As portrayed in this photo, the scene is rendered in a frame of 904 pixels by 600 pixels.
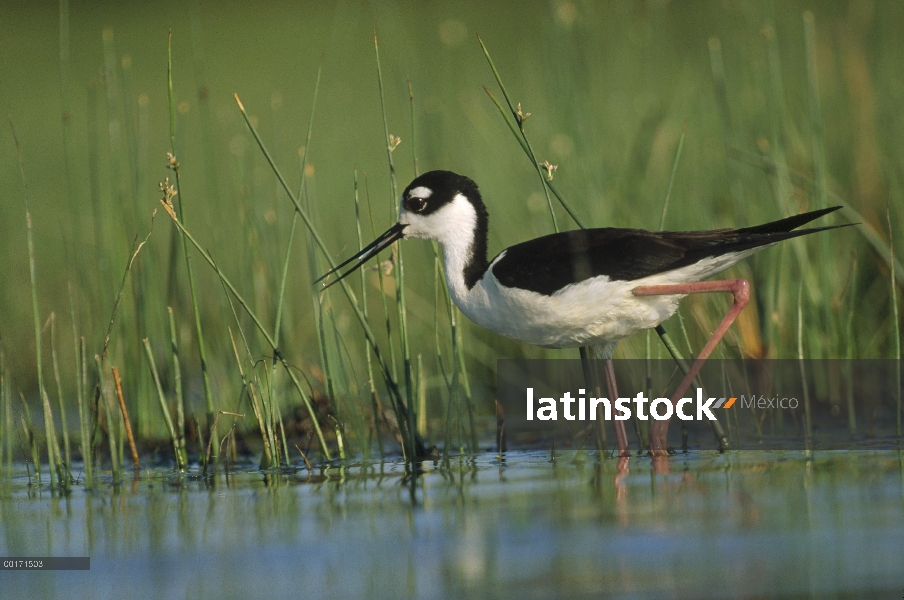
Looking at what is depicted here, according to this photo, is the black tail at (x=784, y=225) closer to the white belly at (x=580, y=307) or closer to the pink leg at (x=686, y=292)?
the white belly at (x=580, y=307)

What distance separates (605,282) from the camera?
4.50 m

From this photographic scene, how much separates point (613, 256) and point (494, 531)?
5.16 feet

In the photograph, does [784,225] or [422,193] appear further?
[422,193]

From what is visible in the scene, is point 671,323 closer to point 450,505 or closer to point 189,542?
point 450,505

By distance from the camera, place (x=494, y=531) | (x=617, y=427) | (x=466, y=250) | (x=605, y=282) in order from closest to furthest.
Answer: (x=494, y=531), (x=605, y=282), (x=617, y=427), (x=466, y=250)

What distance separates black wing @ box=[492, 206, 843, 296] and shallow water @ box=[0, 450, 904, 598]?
2.42 ft

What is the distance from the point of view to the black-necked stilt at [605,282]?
4488 millimetres

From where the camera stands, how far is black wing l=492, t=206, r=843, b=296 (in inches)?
177

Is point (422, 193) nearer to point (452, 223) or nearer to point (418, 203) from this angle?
point (418, 203)

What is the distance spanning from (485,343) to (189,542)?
3.28 m

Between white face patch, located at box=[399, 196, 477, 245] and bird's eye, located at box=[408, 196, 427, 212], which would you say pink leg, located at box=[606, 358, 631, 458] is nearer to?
white face patch, located at box=[399, 196, 477, 245]

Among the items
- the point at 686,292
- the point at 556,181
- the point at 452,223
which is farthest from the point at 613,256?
the point at 556,181

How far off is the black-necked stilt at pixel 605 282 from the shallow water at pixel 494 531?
0.57 meters

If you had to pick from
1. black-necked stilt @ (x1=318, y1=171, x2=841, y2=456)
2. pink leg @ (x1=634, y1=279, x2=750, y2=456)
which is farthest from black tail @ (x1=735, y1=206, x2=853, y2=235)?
pink leg @ (x1=634, y1=279, x2=750, y2=456)
